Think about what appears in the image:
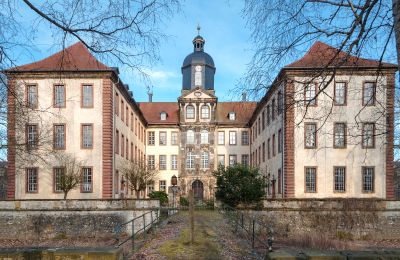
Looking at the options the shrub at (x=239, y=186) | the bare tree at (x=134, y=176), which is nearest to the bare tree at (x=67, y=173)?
the bare tree at (x=134, y=176)

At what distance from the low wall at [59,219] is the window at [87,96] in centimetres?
748

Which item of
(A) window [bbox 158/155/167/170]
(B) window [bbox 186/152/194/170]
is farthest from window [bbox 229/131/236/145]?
(A) window [bbox 158/155/167/170]

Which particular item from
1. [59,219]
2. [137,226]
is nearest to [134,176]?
[137,226]

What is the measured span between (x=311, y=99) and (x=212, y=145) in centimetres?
4048

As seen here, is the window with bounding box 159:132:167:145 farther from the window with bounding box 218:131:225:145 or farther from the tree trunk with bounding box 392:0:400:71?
the tree trunk with bounding box 392:0:400:71

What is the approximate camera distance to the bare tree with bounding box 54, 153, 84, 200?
24466 mm

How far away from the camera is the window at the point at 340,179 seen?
2506 centimetres

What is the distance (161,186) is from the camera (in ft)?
156

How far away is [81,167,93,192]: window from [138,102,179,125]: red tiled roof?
70.2 feet

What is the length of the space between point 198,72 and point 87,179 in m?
24.7

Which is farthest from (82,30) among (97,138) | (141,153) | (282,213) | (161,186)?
(161,186)

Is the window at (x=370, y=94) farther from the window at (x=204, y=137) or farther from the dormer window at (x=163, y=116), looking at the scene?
Answer: the dormer window at (x=163, y=116)

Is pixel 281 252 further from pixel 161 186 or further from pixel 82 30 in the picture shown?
pixel 161 186

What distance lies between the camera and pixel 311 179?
25266 mm
